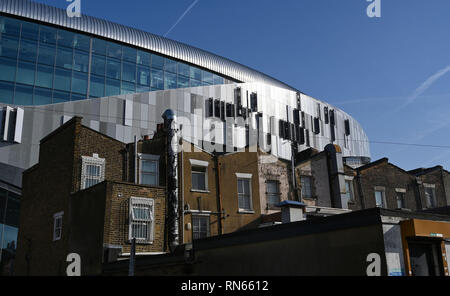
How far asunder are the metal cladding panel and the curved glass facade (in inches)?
29.1

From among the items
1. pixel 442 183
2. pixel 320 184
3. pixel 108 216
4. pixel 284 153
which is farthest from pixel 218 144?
pixel 108 216

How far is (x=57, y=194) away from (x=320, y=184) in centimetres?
1871

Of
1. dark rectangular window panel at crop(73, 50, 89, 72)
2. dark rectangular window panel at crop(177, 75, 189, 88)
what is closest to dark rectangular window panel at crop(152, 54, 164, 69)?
dark rectangular window panel at crop(177, 75, 189, 88)

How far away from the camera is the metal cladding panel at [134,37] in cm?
4284

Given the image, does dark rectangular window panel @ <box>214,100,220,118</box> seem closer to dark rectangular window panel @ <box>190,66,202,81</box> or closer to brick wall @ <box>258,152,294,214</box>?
dark rectangular window panel @ <box>190,66,202,81</box>

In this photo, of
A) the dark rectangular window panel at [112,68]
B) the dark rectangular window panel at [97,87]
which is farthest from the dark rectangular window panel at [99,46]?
the dark rectangular window panel at [97,87]

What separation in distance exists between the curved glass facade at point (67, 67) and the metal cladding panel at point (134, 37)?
739mm

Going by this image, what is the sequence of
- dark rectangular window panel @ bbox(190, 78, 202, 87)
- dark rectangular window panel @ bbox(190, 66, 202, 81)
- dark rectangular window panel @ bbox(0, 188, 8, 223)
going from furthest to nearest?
1. dark rectangular window panel @ bbox(190, 66, 202, 81)
2. dark rectangular window panel @ bbox(190, 78, 202, 87)
3. dark rectangular window panel @ bbox(0, 188, 8, 223)

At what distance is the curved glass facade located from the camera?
40812 mm

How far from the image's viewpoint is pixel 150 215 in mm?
24375

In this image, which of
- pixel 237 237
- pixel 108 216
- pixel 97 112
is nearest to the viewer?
pixel 237 237

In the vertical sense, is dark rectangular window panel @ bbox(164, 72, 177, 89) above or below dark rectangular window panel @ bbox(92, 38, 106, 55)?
below

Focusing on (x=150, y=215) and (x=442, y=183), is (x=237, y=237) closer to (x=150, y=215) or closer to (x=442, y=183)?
(x=150, y=215)
